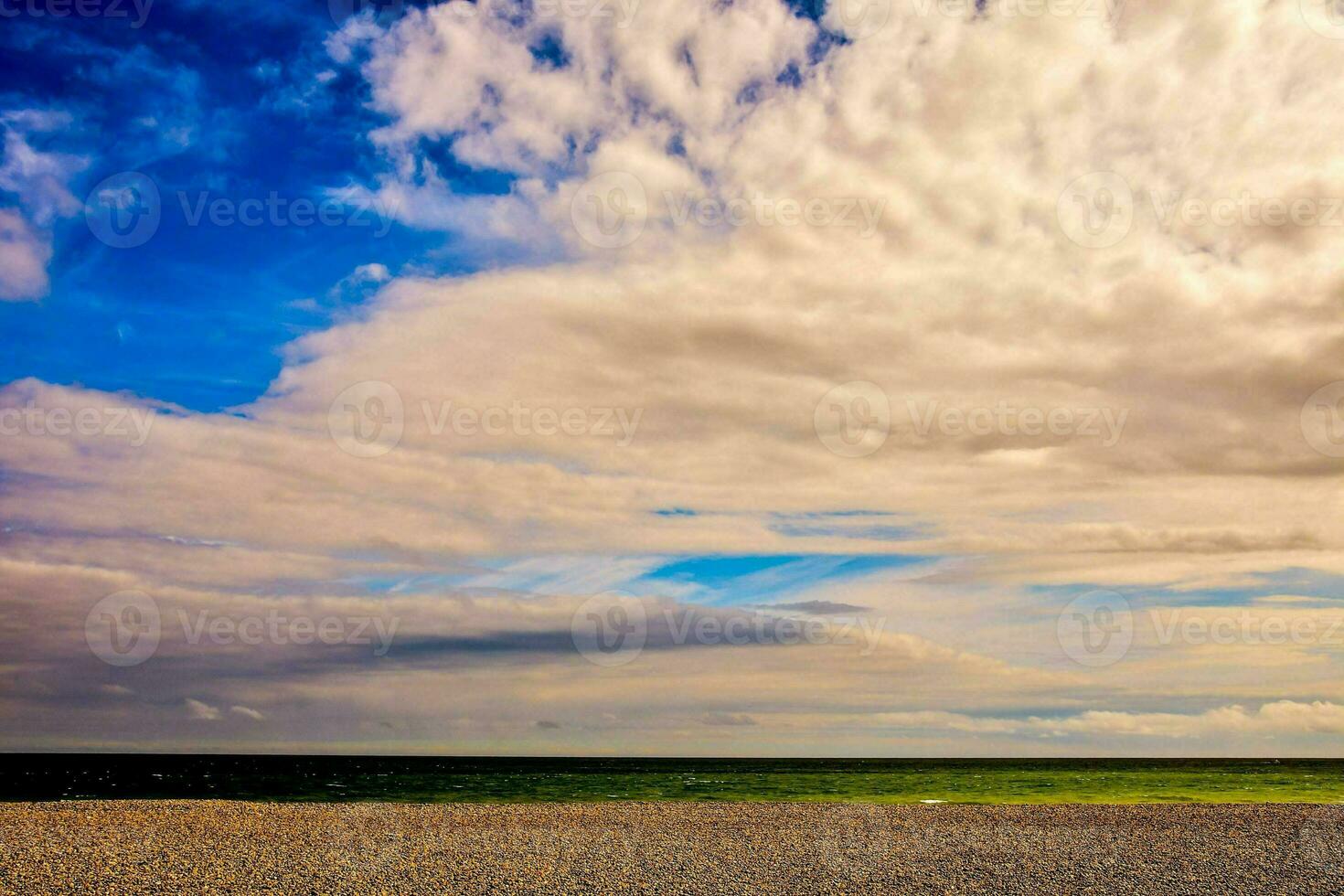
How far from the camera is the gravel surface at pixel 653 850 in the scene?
19.5 m

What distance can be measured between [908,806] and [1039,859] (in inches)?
470

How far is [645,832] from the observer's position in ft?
86.8

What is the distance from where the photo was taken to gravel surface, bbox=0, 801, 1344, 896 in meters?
19.5

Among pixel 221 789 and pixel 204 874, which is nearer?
pixel 204 874

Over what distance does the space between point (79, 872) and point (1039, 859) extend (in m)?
22.9

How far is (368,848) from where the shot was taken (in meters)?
23.3

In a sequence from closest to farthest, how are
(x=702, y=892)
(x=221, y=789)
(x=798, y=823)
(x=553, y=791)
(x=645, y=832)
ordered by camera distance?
(x=702, y=892) < (x=645, y=832) < (x=798, y=823) < (x=553, y=791) < (x=221, y=789)

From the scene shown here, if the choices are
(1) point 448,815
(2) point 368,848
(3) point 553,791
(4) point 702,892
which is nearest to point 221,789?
(3) point 553,791

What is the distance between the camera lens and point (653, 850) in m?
23.6

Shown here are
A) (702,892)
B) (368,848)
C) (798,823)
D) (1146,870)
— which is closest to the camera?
(702,892)

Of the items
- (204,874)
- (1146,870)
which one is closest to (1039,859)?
(1146,870)

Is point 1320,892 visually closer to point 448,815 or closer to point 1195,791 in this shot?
point 448,815

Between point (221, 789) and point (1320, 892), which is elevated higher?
point (1320, 892)

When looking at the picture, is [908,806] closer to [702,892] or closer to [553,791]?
[702,892]
